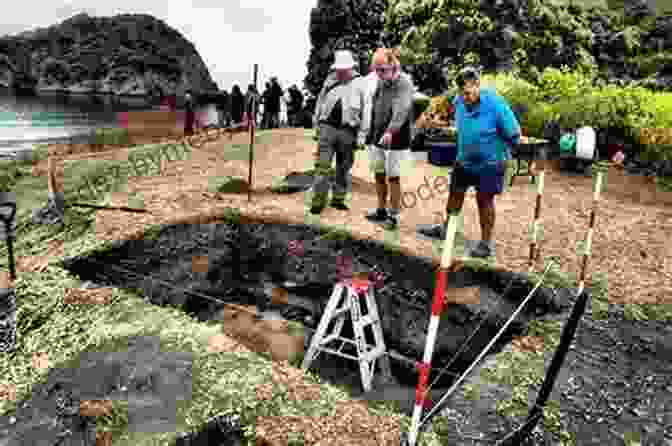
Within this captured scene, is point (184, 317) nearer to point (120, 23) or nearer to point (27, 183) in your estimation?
point (27, 183)

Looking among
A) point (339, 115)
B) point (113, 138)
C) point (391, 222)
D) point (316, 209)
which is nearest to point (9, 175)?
point (113, 138)

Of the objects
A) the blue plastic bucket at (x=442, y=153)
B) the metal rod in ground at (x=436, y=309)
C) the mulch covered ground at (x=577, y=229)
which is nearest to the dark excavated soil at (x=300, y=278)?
the mulch covered ground at (x=577, y=229)

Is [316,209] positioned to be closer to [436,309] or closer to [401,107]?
[401,107]

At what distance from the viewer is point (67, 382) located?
3715mm

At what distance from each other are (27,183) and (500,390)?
9.86 meters

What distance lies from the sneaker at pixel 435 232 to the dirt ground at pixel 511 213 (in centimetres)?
20

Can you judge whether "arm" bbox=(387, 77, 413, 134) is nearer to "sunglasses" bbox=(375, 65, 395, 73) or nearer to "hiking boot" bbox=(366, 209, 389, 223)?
"sunglasses" bbox=(375, 65, 395, 73)

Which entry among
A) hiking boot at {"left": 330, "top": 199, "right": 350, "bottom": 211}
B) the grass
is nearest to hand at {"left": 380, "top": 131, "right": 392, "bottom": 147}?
hiking boot at {"left": 330, "top": 199, "right": 350, "bottom": 211}

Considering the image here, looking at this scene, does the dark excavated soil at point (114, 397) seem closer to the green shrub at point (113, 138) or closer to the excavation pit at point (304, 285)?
the excavation pit at point (304, 285)

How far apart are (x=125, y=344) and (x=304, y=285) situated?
3196mm

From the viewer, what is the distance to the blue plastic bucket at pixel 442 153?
11891 mm

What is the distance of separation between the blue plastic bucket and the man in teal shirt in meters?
6.12

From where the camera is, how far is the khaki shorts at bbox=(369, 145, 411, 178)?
6.68 m

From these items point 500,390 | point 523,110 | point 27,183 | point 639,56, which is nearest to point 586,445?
point 500,390
